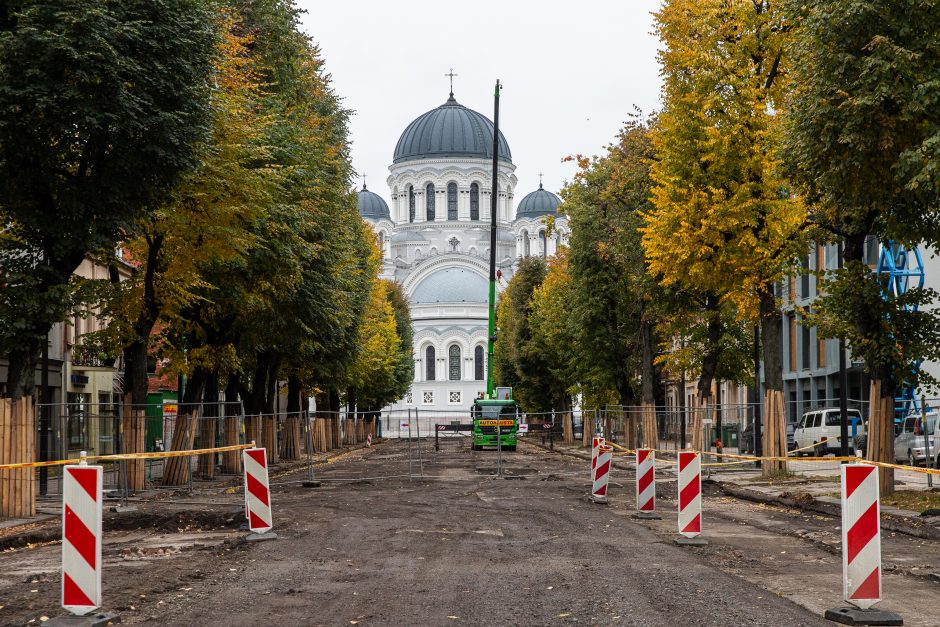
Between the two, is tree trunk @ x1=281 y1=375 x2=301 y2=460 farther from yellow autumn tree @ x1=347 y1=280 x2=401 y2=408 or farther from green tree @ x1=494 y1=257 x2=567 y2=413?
green tree @ x1=494 y1=257 x2=567 y2=413

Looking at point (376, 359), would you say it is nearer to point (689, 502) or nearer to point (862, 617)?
point (689, 502)

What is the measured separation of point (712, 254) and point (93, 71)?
1277 centimetres

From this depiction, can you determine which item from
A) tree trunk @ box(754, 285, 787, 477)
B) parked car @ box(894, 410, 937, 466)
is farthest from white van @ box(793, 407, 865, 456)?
tree trunk @ box(754, 285, 787, 477)

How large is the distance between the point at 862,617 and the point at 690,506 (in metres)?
5.33

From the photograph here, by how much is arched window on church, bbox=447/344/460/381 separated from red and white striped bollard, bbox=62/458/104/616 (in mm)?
120593

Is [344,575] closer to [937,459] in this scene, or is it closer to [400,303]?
[937,459]

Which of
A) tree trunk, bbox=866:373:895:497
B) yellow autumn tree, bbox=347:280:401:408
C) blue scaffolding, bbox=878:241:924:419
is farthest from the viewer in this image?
yellow autumn tree, bbox=347:280:401:408

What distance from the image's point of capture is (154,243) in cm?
2248

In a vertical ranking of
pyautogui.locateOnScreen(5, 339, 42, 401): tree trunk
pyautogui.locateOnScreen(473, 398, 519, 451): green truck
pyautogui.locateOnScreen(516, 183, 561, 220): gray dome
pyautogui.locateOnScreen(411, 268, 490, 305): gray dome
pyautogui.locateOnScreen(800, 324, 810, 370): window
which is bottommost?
pyautogui.locateOnScreen(473, 398, 519, 451): green truck

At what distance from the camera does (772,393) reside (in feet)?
78.0

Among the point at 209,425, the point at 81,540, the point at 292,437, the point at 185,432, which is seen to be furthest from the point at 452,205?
the point at 81,540

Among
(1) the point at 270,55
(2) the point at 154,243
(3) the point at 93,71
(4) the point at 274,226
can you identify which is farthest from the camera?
(1) the point at 270,55

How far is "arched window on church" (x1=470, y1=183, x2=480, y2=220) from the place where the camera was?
5418 inches

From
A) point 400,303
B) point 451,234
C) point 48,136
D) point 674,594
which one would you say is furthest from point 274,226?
point 451,234
